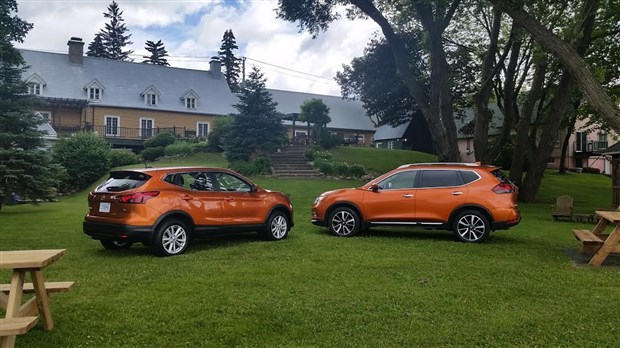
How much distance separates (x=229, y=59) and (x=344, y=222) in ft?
233

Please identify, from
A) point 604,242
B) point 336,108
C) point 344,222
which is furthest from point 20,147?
point 336,108

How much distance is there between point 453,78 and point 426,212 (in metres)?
26.6

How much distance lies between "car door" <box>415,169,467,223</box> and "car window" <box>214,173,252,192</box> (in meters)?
3.76

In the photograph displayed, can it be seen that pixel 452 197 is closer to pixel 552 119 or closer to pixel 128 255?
pixel 128 255

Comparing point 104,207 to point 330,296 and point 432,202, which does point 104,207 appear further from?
point 432,202

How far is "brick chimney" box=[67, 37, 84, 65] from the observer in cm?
4659

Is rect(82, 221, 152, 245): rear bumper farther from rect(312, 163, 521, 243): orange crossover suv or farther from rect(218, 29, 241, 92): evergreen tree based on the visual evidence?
rect(218, 29, 241, 92): evergreen tree

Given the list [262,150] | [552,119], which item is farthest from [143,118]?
[552,119]

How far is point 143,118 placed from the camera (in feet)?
157

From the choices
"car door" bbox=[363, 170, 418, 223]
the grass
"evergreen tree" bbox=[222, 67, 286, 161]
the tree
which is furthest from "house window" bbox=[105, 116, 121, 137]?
"car door" bbox=[363, 170, 418, 223]

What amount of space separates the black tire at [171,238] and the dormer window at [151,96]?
139ft

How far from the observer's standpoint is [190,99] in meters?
50.7

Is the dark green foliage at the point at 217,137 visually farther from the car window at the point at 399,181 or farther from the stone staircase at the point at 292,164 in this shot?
the car window at the point at 399,181

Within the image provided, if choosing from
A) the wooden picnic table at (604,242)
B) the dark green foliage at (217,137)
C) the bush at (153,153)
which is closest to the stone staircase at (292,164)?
the dark green foliage at (217,137)
